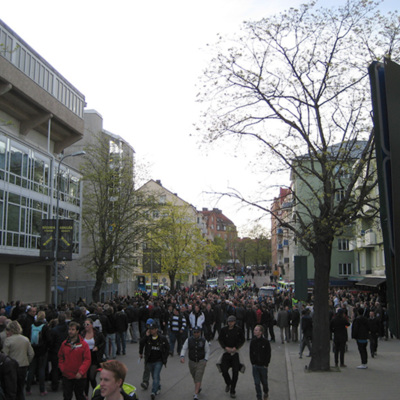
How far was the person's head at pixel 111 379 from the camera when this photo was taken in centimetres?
423

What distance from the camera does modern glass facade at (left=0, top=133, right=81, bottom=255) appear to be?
26109mm

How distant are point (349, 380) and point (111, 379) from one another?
9303 mm

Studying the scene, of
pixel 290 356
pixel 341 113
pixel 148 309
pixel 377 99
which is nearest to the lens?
pixel 377 99

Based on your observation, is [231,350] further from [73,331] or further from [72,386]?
[73,331]

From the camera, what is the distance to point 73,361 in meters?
7.84

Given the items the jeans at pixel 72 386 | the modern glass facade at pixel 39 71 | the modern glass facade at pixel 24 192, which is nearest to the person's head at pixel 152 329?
the jeans at pixel 72 386

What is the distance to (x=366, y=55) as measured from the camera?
14.1m

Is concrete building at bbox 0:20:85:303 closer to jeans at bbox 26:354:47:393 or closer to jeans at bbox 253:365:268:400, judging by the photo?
jeans at bbox 26:354:47:393

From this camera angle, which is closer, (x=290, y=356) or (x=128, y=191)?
(x=290, y=356)

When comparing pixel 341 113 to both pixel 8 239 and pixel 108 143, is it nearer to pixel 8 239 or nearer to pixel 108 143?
pixel 8 239

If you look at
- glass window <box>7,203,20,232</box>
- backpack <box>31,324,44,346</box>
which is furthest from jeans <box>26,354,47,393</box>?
glass window <box>7,203,20,232</box>

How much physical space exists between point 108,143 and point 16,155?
837 cm

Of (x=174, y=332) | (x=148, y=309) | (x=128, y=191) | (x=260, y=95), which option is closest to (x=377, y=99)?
(x=260, y=95)

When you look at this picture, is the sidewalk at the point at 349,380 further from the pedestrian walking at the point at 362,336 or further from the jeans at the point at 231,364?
the jeans at the point at 231,364
